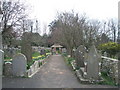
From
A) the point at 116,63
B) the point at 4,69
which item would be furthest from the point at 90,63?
the point at 4,69

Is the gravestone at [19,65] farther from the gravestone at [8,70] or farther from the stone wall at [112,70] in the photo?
the stone wall at [112,70]

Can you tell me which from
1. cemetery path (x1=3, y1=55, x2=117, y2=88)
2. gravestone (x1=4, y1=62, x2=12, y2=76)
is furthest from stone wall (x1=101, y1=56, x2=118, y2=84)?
gravestone (x1=4, y1=62, x2=12, y2=76)

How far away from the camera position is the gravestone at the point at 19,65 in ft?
35.8

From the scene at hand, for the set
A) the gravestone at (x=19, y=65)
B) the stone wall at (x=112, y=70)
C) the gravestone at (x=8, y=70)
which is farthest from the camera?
the gravestone at (x=8, y=70)

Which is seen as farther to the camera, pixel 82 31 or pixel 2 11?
pixel 82 31

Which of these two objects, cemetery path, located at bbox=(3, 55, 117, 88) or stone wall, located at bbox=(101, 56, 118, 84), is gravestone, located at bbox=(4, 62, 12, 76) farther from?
stone wall, located at bbox=(101, 56, 118, 84)

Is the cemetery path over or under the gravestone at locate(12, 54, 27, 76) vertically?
under

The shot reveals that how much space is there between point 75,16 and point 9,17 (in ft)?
40.2

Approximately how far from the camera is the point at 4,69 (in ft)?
36.4

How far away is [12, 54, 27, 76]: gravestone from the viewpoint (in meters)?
10.9

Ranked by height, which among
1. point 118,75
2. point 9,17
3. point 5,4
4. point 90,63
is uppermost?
point 5,4

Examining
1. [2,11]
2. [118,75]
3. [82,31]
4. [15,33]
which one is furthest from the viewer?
[82,31]

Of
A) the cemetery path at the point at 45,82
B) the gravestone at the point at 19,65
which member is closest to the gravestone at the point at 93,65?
the cemetery path at the point at 45,82

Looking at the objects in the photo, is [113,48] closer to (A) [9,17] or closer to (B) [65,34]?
(B) [65,34]
